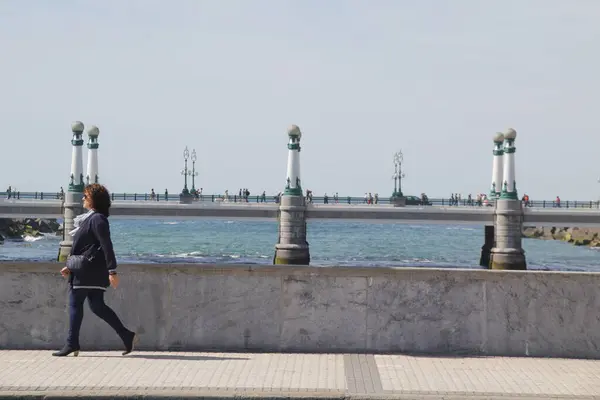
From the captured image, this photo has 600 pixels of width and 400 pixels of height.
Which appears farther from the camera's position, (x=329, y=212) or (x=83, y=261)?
(x=329, y=212)

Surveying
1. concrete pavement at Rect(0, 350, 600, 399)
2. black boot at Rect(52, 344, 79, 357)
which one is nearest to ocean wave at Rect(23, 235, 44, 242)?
concrete pavement at Rect(0, 350, 600, 399)

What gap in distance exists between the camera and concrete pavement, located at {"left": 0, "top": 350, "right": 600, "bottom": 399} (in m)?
8.92

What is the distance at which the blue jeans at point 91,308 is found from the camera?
10.3 metres

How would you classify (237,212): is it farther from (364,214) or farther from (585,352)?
(585,352)

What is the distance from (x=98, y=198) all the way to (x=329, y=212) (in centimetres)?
5647

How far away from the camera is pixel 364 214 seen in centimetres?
6794

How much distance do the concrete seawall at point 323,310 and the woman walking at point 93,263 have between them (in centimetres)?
82

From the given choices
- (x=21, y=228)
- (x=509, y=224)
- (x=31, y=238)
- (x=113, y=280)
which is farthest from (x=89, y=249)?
(x=21, y=228)

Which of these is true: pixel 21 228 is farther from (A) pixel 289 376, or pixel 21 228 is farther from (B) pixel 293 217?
(A) pixel 289 376

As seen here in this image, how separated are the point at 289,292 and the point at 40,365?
9.07 feet

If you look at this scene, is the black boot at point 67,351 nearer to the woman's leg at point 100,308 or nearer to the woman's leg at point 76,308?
the woman's leg at point 76,308

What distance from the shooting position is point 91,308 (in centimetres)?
1032

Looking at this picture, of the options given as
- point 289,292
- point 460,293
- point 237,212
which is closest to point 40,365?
point 289,292

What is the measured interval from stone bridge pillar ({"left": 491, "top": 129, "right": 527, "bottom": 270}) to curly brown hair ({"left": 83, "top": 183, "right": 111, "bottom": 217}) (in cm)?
5271
